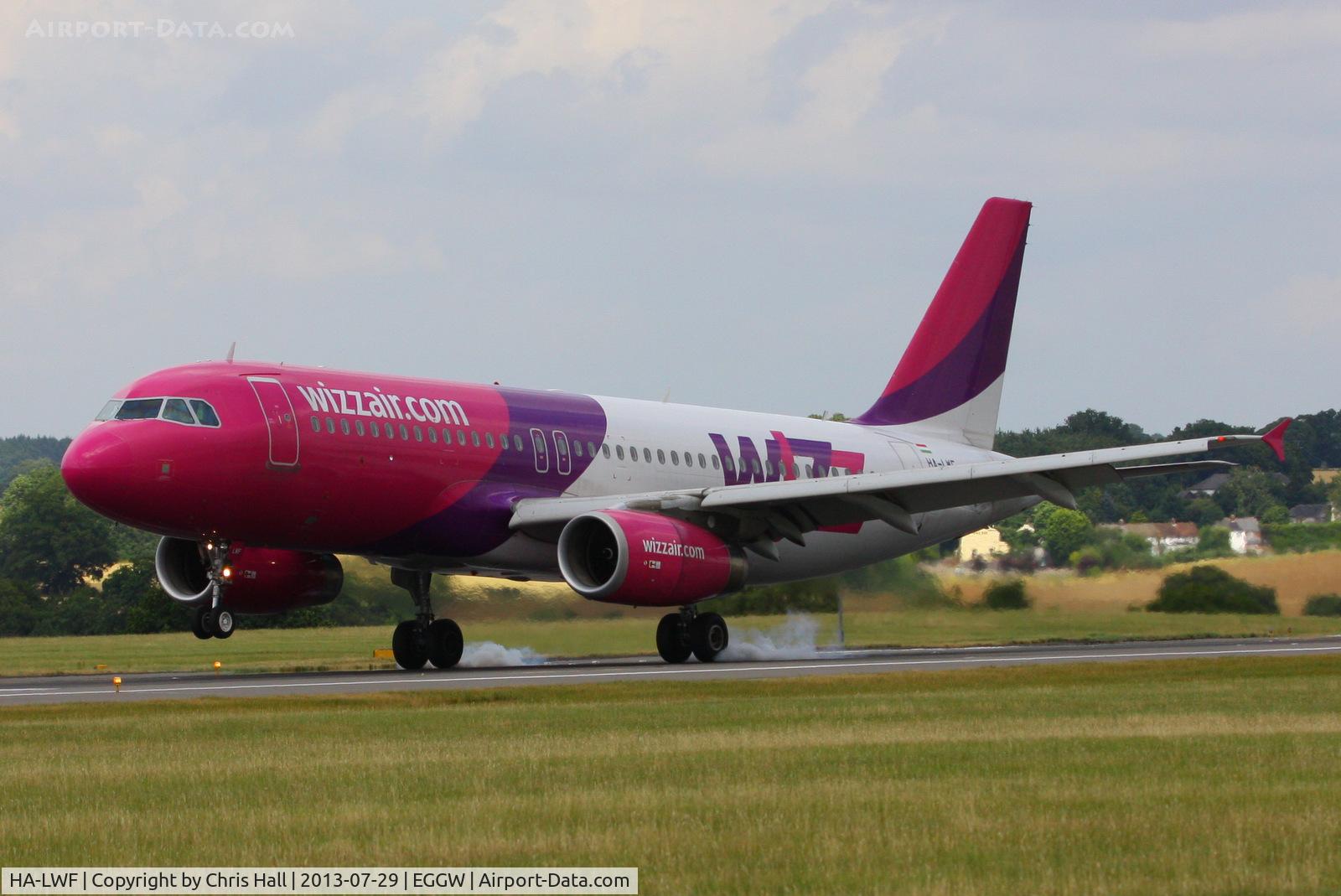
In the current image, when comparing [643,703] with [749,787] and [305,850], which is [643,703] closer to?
[749,787]

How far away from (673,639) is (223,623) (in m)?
7.79

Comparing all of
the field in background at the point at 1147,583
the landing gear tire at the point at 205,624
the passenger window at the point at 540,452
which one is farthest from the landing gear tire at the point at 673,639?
the landing gear tire at the point at 205,624

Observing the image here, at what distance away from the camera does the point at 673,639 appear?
31.4 meters

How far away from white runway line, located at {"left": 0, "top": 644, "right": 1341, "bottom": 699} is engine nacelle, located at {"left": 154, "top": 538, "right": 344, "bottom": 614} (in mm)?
3554

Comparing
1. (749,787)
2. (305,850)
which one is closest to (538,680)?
(749,787)

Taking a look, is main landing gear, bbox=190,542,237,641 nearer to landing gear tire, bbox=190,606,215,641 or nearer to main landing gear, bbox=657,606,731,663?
landing gear tire, bbox=190,606,215,641

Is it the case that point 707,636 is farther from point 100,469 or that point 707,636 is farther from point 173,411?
point 100,469

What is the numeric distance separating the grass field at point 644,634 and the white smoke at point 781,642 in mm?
110

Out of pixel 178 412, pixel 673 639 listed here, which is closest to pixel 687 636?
pixel 673 639

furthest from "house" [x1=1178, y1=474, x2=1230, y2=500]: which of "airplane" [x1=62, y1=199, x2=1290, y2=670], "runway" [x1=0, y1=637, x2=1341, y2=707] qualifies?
Result: "airplane" [x1=62, y1=199, x2=1290, y2=670]

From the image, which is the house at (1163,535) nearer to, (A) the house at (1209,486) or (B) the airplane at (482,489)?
(B) the airplane at (482,489)

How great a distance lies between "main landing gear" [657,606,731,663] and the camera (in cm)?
3145

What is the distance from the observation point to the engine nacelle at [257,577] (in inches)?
1187

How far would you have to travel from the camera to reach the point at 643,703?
20.7m
